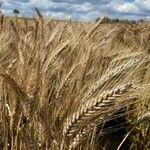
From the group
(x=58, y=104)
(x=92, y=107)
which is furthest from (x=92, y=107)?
(x=58, y=104)

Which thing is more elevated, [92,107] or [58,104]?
[92,107]

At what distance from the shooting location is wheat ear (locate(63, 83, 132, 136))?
1.47 metres

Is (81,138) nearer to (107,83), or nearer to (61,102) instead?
(107,83)

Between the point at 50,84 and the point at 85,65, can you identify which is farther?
the point at 85,65

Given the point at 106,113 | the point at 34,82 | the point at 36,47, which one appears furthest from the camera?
the point at 36,47

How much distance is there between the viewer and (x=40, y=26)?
3469 millimetres

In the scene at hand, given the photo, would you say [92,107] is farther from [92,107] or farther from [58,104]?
[58,104]

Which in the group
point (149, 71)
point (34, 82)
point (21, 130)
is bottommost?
point (149, 71)

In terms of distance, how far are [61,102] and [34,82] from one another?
162mm

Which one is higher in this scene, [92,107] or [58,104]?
[92,107]

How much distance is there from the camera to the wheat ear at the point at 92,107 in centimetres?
147

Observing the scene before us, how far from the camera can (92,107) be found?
4.84ft

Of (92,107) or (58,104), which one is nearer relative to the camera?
(92,107)

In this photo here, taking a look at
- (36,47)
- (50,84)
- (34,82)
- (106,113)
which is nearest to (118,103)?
(106,113)
